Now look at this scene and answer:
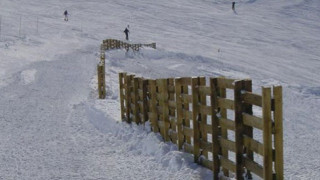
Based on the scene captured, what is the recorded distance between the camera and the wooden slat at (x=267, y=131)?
6.19 m

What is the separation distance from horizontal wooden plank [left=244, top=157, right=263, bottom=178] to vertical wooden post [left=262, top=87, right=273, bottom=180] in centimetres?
28

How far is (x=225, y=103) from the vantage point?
749 cm

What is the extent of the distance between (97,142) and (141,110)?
1356 mm

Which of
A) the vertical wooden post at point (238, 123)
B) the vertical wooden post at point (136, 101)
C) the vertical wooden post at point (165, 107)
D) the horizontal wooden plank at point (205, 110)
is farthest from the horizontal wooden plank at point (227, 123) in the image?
the vertical wooden post at point (136, 101)

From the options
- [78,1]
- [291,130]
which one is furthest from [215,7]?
[291,130]

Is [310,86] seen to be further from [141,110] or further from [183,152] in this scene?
[183,152]

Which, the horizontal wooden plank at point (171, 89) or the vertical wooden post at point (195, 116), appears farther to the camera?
the horizontal wooden plank at point (171, 89)

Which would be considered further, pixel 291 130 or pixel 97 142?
pixel 291 130

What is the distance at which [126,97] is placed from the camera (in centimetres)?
1338

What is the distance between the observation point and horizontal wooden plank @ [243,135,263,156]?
6516 millimetres

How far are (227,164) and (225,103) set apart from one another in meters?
0.90

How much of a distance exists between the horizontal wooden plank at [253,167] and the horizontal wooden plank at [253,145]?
7.4 inches

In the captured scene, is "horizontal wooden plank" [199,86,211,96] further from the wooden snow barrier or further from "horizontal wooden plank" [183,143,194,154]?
"horizontal wooden plank" [183,143,194,154]

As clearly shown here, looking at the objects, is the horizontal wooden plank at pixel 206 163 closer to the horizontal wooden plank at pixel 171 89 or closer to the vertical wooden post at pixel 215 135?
the vertical wooden post at pixel 215 135
